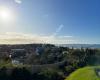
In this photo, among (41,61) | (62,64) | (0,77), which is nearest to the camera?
(0,77)

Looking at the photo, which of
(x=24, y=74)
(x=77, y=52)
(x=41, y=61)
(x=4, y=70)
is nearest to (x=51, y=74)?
(x=24, y=74)

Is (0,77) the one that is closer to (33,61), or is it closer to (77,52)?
(33,61)

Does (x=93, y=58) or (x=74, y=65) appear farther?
(x=93, y=58)

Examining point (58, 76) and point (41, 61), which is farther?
point (41, 61)

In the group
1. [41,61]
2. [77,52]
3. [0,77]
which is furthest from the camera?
[77,52]

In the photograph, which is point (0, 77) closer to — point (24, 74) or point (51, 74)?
point (24, 74)

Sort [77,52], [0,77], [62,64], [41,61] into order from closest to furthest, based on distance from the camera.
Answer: [0,77] < [62,64] < [41,61] < [77,52]

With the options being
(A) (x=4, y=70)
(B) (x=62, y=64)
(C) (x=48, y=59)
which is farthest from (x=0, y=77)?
(C) (x=48, y=59)
